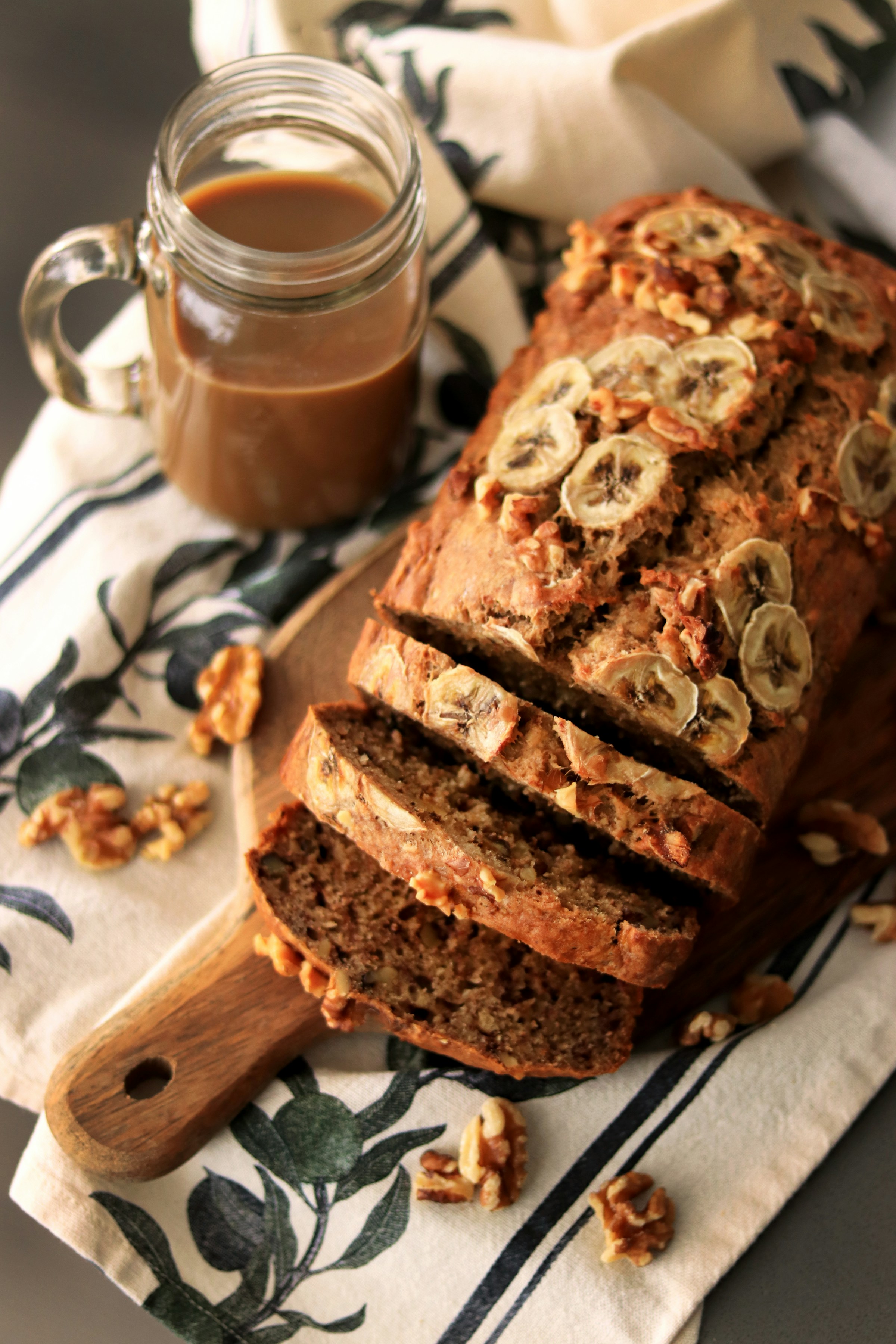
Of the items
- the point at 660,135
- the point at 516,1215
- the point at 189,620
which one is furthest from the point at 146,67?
the point at 516,1215

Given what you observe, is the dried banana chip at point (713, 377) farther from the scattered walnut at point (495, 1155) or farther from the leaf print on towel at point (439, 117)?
the scattered walnut at point (495, 1155)

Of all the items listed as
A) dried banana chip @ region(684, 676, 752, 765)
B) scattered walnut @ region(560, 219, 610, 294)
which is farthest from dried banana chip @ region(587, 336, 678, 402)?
→ dried banana chip @ region(684, 676, 752, 765)

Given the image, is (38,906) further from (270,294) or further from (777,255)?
(777,255)

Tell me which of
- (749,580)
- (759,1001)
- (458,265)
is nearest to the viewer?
(749,580)

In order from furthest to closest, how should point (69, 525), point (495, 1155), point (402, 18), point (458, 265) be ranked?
point (402, 18) → point (458, 265) → point (69, 525) → point (495, 1155)

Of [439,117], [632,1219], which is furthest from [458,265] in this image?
[632,1219]

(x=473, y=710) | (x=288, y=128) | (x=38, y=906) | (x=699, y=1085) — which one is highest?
(x=288, y=128)

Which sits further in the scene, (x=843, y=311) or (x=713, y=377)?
(x=843, y=311)

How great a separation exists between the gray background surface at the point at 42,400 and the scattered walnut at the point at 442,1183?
1.05 feet

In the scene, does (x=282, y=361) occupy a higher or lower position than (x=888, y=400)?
lower

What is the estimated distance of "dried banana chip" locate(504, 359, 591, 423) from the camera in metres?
2.44

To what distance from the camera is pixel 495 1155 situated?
2.41 metres

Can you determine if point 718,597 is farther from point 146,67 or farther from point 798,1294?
point 146,67

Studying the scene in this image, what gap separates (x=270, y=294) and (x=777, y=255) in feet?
3.68
